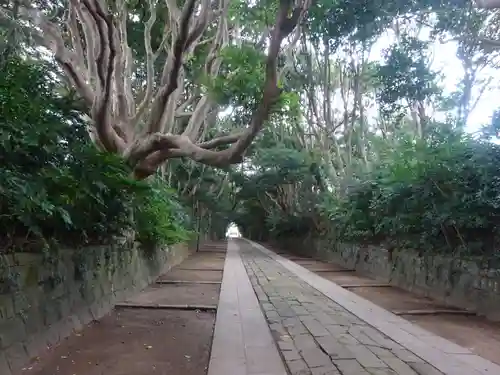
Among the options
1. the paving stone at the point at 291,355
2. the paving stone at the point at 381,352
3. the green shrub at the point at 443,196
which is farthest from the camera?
the green shrub at the point at 443,196

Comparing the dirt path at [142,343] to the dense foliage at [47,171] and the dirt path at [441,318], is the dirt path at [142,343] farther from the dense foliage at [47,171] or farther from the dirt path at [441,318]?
the dirt path at [441,318]

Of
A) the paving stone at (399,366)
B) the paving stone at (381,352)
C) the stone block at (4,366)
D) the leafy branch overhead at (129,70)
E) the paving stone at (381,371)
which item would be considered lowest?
the stone block at (4,366)

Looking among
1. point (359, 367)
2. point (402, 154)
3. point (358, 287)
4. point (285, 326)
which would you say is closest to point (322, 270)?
point (358, 287)

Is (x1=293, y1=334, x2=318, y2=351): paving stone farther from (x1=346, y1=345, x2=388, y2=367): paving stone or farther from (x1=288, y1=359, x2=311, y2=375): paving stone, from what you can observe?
(x1=288, y1=359, x2=311, y2=375): paving stone

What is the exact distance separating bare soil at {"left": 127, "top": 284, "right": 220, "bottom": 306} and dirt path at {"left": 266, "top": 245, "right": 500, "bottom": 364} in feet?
9.34

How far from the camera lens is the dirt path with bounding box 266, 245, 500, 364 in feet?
17.4

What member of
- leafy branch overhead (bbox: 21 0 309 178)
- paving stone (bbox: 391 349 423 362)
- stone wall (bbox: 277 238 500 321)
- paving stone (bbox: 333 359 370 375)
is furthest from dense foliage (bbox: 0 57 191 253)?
stone wall (bbox: 277 238 500 321)

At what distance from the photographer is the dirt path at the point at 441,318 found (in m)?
5.30

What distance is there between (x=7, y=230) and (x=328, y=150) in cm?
1400

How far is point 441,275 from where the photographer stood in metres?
8.29

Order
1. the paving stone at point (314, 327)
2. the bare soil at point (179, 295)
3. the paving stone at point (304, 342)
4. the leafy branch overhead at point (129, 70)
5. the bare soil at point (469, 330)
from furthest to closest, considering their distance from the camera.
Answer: the bare soil at point (179, 295), the leafy branch overhead at point (129, 70), the paving stone at point (314, 327), the bare soil at point (469, 330), the paving stone at point (304, 342)

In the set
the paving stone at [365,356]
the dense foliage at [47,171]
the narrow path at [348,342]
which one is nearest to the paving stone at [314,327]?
the narrow path at [348,342]

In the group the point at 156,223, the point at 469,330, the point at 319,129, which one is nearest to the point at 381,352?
the point at 469,330

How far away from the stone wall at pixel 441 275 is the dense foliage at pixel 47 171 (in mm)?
5026
